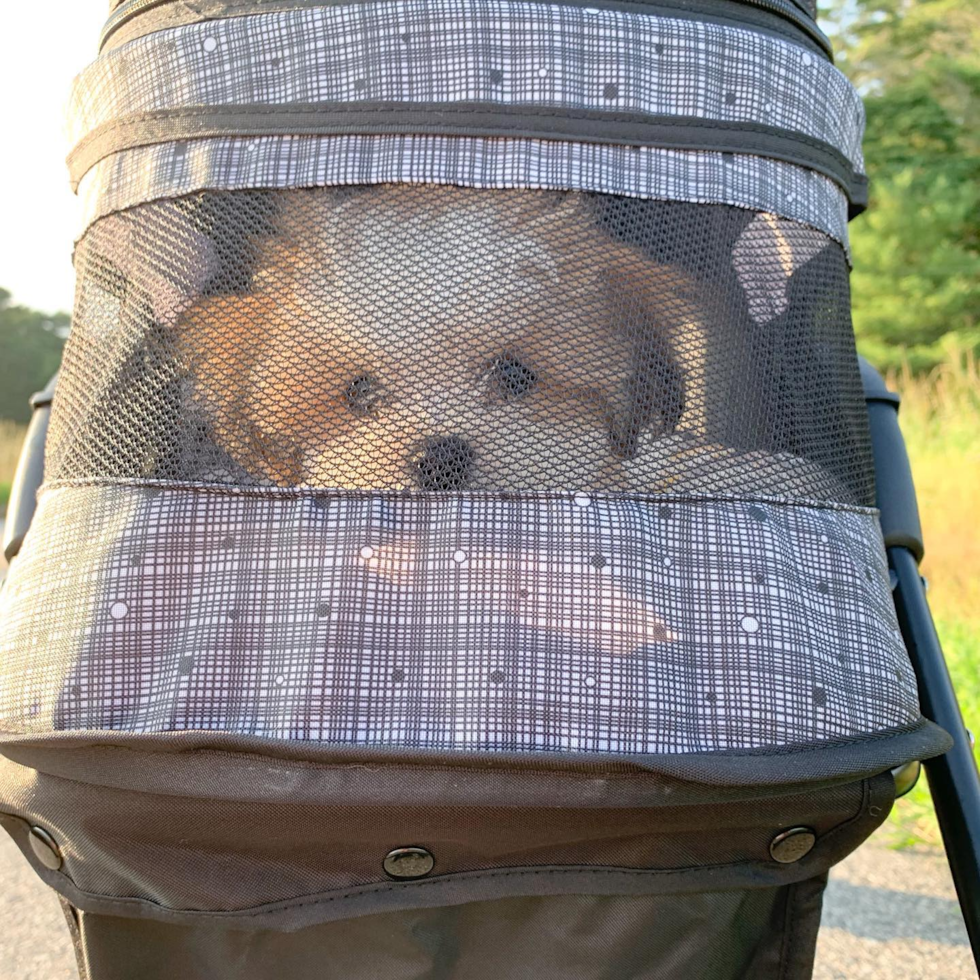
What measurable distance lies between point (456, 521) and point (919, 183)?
14.4 meters

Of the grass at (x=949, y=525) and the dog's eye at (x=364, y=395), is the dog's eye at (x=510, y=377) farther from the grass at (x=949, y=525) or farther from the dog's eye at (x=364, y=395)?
the grass at (x=949, y=525)

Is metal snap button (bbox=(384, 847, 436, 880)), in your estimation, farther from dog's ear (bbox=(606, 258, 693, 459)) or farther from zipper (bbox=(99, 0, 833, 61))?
zipper (bbox=(99, 0, 833, 61))

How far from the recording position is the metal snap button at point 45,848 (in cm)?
89

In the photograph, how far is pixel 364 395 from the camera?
3.00 ft

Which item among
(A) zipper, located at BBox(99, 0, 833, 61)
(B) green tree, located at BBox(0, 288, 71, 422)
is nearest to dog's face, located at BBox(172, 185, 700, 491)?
(A) zipper, located at BBox(99, 0, 833, 61)

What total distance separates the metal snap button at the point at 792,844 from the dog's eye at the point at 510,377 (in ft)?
1.60

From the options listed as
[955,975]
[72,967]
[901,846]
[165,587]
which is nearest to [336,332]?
[165,587]

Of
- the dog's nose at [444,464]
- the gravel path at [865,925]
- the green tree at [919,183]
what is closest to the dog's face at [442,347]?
the dog's nose at [444,464]

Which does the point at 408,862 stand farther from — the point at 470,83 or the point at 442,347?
the point at 470,83

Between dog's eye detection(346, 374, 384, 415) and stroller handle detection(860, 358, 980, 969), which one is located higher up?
dog's eye detection(346, 374, 384, 415)

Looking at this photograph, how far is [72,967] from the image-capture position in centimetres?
165

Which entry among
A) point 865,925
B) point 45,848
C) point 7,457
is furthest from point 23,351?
point 45,848

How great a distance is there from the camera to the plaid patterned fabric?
0.94 metres

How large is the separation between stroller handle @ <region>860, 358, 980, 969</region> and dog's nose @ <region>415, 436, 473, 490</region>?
0.58 metres
